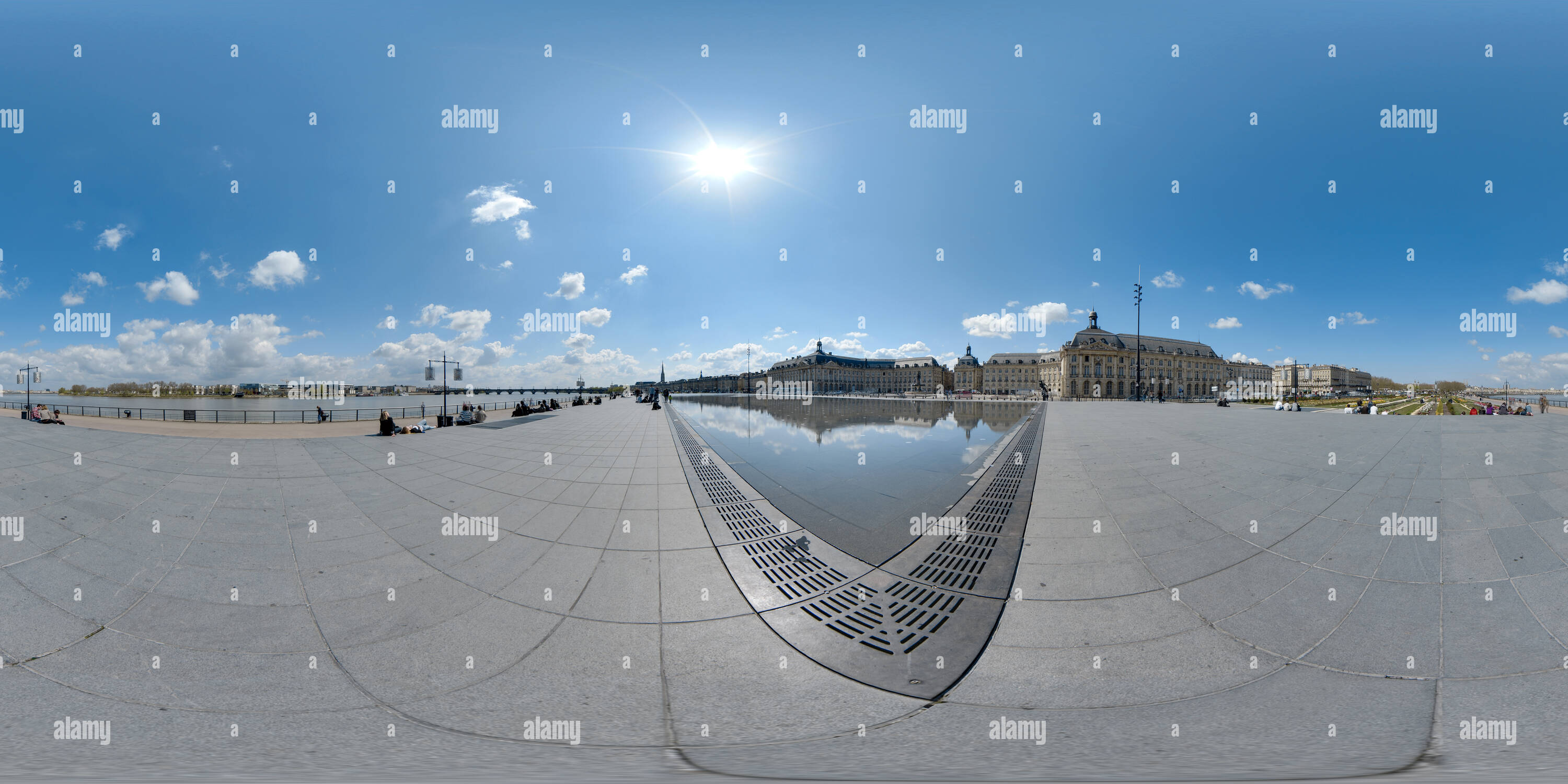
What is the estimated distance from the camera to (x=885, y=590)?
14.1 ft

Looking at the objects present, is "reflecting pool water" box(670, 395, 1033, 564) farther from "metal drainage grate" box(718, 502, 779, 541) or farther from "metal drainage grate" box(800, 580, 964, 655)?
"metal drainage grate" box(800, 580, 964, 655)

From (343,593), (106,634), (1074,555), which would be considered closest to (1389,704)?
(1074,555)

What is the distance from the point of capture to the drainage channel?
3.37 metres

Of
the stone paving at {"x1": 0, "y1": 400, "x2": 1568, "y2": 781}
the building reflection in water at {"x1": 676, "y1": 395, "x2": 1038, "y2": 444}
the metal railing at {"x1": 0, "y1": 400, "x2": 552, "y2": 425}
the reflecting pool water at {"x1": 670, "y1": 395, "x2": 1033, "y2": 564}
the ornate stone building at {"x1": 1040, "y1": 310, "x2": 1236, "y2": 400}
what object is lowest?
the stone paving at {"x1": 0, "y1": 400, "x2": 1568, "y2": 781}

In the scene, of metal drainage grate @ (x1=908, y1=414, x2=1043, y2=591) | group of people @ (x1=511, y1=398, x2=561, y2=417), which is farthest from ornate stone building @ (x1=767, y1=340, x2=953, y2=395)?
metal drainage grate @ (x1=908, y1=414, x2=1043, y2=591)

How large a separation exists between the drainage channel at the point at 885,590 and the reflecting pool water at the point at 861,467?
1.08ft

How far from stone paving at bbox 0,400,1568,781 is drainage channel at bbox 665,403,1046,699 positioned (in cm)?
16

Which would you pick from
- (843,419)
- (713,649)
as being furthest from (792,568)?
(843,419)

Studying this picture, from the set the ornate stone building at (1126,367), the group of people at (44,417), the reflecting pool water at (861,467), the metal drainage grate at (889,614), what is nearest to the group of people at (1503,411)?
the reflecting pool water at (861,467)

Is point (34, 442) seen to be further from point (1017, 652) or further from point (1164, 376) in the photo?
point (1164, 376)

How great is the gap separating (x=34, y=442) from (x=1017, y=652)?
18.8m

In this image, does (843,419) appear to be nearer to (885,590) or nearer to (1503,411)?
(885,590)

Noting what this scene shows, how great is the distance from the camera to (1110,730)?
2.92m

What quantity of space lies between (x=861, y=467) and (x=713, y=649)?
6.25 m
